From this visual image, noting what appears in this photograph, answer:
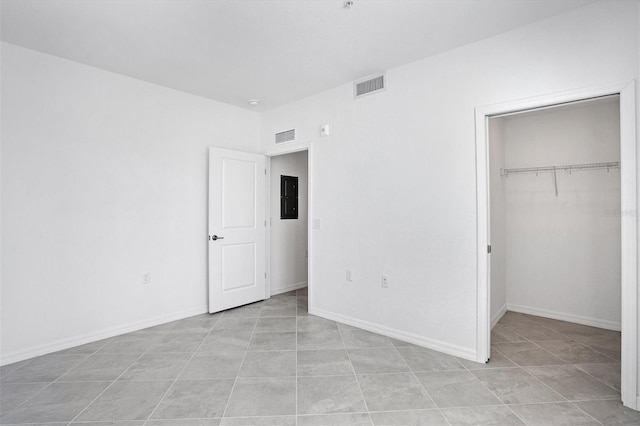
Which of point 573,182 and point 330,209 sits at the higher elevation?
point 573,182

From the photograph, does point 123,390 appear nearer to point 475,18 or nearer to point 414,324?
point 414,324

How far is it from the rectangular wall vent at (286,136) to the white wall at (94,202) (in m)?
0.85

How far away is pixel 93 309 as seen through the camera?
3137 mm

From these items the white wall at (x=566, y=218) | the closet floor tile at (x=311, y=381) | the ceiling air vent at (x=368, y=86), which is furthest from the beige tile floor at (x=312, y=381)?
the ceiling air vent at (x=368, y=86)

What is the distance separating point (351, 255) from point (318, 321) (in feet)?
2.88

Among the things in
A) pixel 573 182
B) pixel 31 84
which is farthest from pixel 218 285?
pixel 573 182

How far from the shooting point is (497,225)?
3.77m

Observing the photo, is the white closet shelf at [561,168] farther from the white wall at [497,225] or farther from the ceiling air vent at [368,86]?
the ceiling air vent at [368,86]

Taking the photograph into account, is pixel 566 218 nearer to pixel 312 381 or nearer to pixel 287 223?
pixel 312 381

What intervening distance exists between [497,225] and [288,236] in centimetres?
298

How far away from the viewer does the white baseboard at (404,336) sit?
2.73m

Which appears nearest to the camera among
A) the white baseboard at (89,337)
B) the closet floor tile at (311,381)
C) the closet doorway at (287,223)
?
the closet floor tile at (311,381)

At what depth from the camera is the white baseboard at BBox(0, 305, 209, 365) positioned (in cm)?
270

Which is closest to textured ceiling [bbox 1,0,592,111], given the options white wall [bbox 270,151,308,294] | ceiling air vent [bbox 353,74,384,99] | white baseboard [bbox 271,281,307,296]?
ceiling air vent [bbox 353,74,384,99]
